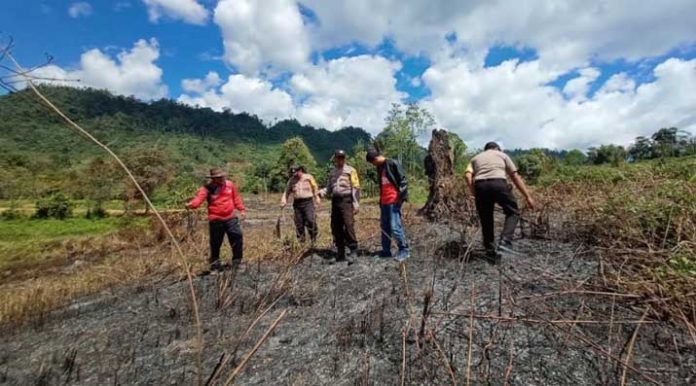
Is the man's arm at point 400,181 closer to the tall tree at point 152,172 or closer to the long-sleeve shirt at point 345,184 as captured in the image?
the long-sleeve shirt at point 345,184

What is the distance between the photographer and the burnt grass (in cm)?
291

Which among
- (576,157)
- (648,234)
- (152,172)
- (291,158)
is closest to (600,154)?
(576,157)

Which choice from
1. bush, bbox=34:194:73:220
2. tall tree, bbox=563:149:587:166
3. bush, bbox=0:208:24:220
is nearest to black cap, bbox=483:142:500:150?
bush, bbox=34:194:73:220

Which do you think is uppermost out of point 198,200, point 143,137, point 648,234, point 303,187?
point 143,137

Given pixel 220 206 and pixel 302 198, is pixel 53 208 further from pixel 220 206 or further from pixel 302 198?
pixel 302 198

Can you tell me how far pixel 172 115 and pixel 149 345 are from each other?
181 meters

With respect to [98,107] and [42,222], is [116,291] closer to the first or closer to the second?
[42,222]

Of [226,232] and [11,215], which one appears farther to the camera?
[11,215]

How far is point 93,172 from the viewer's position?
99.8ft

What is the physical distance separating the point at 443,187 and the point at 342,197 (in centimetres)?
545

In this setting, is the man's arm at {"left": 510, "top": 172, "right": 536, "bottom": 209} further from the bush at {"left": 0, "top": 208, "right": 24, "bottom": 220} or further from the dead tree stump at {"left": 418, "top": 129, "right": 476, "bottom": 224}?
the bush at {"left": 0, "top": 208, "right": 24, "bottom": 220}

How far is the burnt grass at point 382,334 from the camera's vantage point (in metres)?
2.91

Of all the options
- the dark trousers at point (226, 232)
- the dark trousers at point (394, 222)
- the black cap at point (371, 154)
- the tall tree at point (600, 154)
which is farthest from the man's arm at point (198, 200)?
the tall tree at point (600, 154)

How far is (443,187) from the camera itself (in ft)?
37.2
